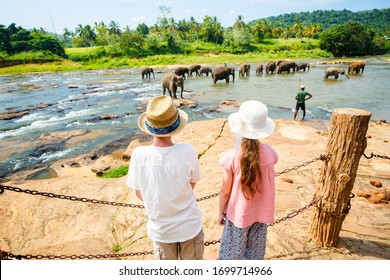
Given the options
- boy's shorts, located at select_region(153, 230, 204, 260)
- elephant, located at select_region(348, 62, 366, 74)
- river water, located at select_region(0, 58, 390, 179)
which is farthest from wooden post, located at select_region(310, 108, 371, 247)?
elephant, located at select_region(348, 62, 366, 74)

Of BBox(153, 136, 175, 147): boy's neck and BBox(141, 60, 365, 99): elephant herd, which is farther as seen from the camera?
BBox(141, 60, 365, 99): elephant herd

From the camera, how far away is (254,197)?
231 cm

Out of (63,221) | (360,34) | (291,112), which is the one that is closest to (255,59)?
(360,34)

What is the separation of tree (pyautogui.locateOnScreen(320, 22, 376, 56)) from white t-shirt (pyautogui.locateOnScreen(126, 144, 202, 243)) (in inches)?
2139

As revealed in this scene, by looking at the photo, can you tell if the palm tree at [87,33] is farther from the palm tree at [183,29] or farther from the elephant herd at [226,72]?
the elephant herd at [226,72]

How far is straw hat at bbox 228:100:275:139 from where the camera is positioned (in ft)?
6.77

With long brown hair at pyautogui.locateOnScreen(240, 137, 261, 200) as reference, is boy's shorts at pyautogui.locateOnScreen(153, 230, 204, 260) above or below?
below

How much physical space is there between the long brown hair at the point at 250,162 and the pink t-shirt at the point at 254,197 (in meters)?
0.06

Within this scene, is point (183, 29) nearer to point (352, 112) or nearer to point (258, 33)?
point (258, 33)

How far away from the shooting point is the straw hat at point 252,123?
206cm

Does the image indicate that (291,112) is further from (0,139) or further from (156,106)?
(0,139)

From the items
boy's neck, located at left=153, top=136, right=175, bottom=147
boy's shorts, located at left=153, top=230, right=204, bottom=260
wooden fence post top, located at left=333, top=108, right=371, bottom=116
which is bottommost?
boy's shorts, located at left=153, top=230, right=204, bottom=260

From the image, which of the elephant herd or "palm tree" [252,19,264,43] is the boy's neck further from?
"palm tree" [252,19,264,43]
